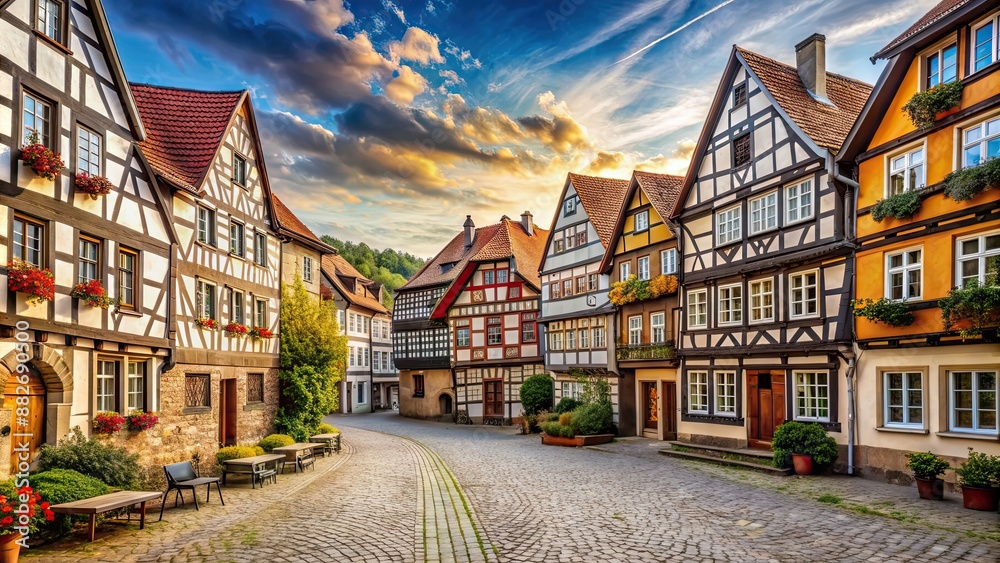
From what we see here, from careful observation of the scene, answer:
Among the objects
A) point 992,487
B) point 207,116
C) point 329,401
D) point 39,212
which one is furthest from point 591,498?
point 207,116

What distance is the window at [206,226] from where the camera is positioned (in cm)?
1845

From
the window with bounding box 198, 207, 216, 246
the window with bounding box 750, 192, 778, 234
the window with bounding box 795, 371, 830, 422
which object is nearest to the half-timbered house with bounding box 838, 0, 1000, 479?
the window with bounding box 795, 371, 830, 422

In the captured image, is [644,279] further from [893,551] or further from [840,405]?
[893,551]

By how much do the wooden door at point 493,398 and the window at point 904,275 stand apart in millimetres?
24442

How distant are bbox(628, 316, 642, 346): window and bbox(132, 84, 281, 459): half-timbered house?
1344 cm

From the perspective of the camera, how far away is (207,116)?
65.8ft

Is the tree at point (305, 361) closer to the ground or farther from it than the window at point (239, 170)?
closer to the ground

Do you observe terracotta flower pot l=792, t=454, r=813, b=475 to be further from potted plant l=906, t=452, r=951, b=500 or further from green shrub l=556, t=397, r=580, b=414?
green shrub l=556, t=397, r=580, b=414

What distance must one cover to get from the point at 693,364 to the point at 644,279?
4.48 metres

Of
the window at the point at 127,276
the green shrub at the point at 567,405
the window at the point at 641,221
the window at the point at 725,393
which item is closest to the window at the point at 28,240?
the window at the point at 127,276

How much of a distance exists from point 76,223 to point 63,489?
506 centimetres

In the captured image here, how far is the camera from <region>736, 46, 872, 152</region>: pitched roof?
18109 millimetres

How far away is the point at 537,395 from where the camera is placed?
32750mm

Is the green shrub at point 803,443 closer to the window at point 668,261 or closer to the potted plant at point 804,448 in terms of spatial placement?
the potted plant at point 804,448
